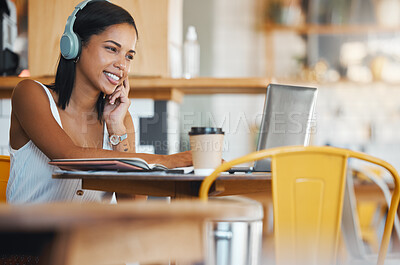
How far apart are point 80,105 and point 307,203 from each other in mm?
915

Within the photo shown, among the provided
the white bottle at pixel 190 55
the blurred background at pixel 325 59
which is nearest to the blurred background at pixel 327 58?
the blurred background at pixel 325 59

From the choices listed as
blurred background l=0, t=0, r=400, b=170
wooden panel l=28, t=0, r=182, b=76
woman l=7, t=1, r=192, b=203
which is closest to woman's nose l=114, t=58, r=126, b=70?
woman l=7, t=1, r=192, b=203

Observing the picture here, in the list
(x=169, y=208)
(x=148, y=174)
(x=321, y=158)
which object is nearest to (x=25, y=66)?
(x=148, y=174)

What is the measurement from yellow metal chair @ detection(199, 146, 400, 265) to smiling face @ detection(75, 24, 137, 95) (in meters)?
0.79

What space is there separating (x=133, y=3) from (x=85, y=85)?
431mm

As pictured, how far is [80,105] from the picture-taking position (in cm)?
170

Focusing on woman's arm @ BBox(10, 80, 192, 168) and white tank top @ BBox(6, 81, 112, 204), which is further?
white tank top @ BBox(6, 81, 112, 204)

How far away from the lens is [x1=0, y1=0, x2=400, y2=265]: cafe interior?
1.55 ft

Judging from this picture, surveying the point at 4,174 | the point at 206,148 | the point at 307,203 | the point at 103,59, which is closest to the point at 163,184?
the point at 206,148

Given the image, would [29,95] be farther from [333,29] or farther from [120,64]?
[333,29]

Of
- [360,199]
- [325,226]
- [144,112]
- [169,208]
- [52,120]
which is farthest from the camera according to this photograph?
[360,199]

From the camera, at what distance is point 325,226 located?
3.55 ft

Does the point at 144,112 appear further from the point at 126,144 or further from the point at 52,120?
the point at 52,120

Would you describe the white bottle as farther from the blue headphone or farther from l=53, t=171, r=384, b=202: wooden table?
l=53, t=171, r=384, b=202: wooden table
